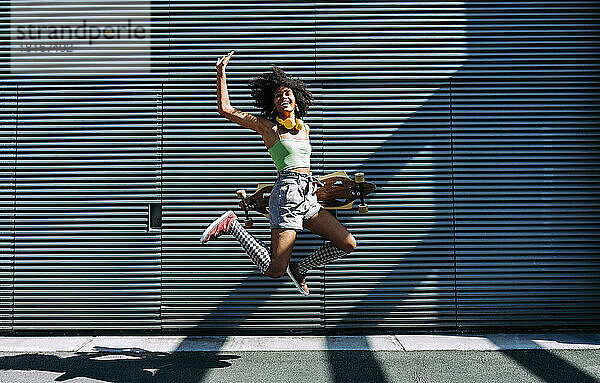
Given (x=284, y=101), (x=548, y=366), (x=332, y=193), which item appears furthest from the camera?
(x=332, y=193)

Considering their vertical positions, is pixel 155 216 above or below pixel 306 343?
above

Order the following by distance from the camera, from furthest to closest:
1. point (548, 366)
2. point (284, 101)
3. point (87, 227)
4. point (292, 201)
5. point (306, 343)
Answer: point (87, 227) → point (306, 343) → point (284, 101) → point (292, 201) → point (548, 366)

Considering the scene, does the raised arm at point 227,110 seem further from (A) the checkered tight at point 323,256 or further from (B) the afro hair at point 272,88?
(A) the checkered tight at point 323,256

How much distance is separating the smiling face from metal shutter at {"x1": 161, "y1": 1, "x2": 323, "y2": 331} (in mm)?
1225

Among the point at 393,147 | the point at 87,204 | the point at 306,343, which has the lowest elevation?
the point at 306,343

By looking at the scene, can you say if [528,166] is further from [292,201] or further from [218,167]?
[218,167]

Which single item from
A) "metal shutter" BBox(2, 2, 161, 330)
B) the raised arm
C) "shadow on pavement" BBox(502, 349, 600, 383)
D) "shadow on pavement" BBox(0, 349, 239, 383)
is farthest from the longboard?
"shadow on pavement" BBox(502, 349, 600, 383)

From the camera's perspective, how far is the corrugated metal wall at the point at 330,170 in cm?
582

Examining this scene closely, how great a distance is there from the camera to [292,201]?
4520 mm

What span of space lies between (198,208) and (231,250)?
1.75ft

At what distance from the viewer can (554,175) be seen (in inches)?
232

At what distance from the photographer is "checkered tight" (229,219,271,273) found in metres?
4.62

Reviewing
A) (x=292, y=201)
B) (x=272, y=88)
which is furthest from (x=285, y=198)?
(x=272, y=88)

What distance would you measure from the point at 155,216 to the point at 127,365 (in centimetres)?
172
